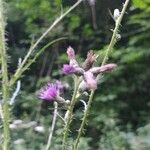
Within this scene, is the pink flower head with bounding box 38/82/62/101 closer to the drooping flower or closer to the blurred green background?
the drooping flower

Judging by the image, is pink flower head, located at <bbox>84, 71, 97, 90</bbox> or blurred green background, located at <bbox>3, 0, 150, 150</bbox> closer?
pink flower head, located at <bbox>84, 71, 97, 90</bbox>

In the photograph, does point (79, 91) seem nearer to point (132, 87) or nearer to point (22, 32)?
point (132, 87)

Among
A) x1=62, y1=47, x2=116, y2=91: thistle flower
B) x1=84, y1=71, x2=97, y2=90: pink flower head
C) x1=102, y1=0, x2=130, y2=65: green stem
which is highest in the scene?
x1=102, y1=0, x2=130, y2=65: green stem

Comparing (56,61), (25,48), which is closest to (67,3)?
(56,61)

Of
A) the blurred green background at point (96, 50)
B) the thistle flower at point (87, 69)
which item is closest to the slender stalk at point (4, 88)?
the thistle flower at point (87, 69)

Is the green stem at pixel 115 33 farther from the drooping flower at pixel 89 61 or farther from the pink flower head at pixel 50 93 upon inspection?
the pink flower head at pixel 50 93

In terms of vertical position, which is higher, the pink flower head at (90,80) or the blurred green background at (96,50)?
the blurred green background at (96,50)

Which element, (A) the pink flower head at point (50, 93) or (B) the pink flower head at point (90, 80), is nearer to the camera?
(B) the pink flower head at point (90, 80)

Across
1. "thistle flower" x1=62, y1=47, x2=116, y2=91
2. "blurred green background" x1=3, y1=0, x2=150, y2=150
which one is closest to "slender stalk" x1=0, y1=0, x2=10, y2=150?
"thistle flower" x1=62, y1=47, x2=116, y2=91
